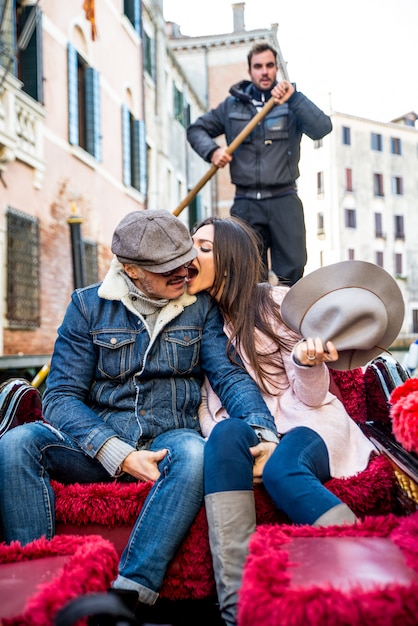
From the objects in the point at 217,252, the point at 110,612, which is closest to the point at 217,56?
the point at 217,252

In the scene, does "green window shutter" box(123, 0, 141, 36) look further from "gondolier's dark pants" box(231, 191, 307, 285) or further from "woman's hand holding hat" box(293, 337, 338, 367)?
"woman's hand holding hat" box(293, 337, 338, 367)

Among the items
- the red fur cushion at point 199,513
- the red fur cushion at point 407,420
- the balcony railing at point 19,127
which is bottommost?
the red fur cushion at point 199,513

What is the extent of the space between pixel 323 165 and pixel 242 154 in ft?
94.4

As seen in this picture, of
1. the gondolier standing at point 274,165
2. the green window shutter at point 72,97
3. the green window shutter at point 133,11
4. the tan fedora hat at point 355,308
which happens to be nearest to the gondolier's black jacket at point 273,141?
the gondolier standing at point 274,165

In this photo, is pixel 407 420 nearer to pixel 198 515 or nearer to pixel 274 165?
pixel 198 515

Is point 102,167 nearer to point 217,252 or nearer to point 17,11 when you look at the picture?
point 17,11

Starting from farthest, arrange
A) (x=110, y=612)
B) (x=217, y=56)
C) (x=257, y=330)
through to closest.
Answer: (x=217, y=56) < (x=257, y=330) < (x=110, y=612)

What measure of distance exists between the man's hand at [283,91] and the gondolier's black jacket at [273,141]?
3 cm

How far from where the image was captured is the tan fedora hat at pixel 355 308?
6.00 ft

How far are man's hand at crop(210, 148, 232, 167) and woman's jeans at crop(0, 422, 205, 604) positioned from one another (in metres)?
1.86

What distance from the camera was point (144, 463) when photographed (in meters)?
1.83

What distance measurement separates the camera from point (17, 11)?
757 cm

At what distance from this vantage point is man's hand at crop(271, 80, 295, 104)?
335 centimetres

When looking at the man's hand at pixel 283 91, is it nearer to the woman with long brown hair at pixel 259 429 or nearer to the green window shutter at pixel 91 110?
the woman with long brown hair at pixel 259 429
